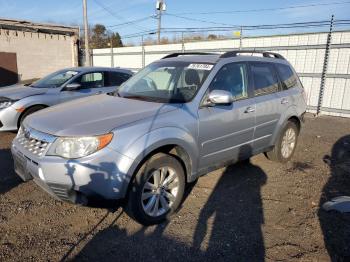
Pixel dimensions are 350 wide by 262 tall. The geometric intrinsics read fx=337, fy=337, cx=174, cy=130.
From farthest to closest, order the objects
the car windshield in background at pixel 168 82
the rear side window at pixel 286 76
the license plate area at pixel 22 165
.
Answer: the rear side window at pixel 286 76 → the car windshield in background at pixel 168 82 → the license plate area at pixel 22 165

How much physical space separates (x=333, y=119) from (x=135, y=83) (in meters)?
8.23

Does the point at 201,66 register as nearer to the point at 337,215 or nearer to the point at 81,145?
the point at 81,145

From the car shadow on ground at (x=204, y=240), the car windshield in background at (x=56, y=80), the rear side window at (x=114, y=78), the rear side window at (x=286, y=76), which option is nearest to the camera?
the car shadow on ground at (x=204, y=240)

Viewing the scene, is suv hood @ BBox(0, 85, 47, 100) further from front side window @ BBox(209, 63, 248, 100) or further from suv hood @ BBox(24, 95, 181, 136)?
front side window @ BBox(209, 63, 248, 100)

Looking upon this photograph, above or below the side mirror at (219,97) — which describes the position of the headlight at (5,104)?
below

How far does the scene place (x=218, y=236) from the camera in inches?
138

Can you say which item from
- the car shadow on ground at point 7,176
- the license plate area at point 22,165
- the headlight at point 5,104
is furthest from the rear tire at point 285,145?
the headlight at point 5,104

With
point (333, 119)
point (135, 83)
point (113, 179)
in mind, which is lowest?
point (333, 119)

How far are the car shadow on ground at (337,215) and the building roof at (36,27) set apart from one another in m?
18.5

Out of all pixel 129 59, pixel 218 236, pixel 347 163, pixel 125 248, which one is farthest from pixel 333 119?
pixel 129 59

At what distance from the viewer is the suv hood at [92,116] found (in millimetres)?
3348

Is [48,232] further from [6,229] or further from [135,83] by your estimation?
[135,83]

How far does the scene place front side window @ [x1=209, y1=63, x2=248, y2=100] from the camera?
4.36 metres

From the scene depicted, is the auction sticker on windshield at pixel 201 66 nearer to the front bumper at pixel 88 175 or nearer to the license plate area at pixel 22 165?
the front bumper at pixel 88 175
